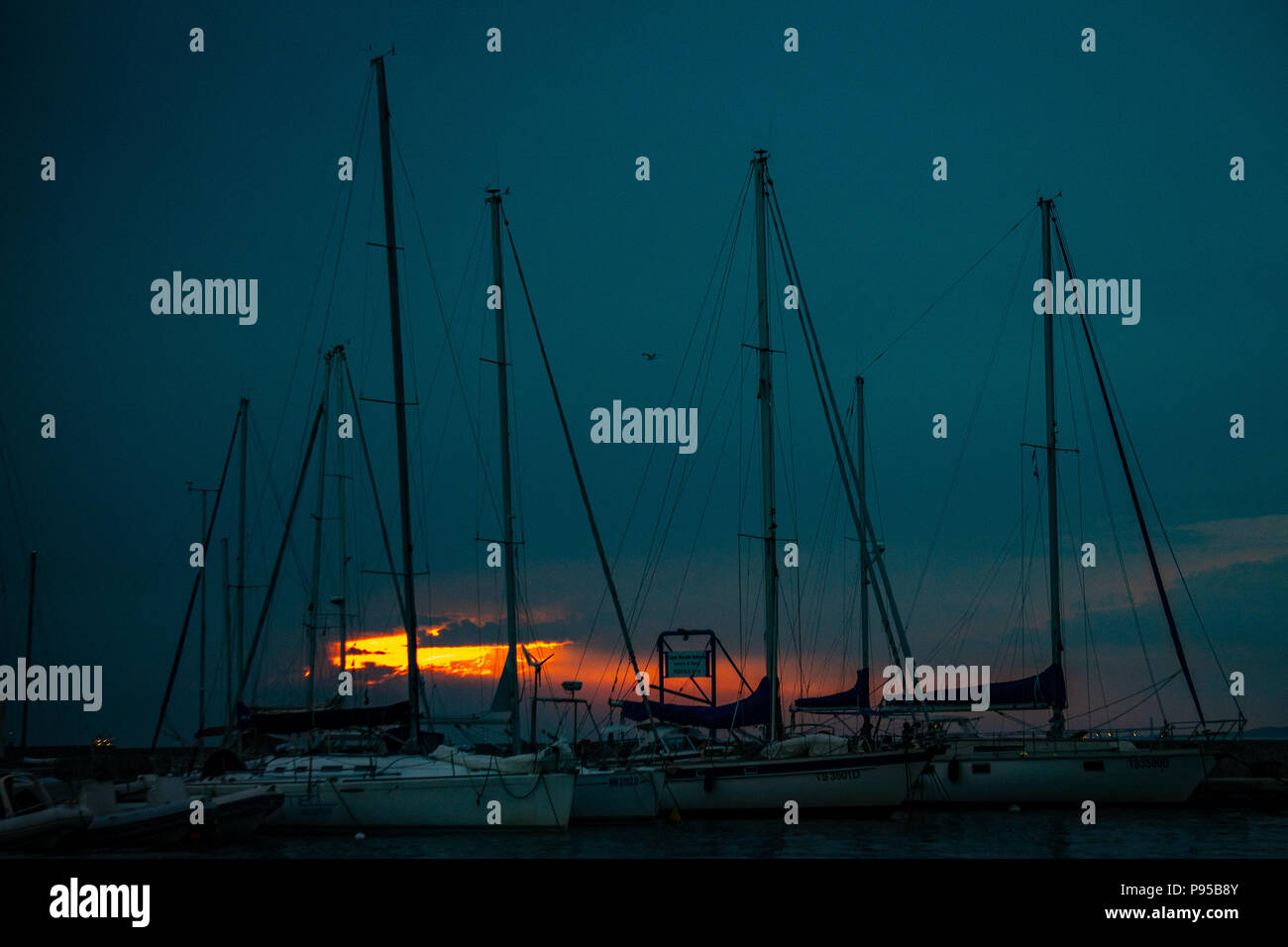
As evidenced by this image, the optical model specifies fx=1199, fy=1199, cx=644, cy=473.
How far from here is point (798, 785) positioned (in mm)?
36688

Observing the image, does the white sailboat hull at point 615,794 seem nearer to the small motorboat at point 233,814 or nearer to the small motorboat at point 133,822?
the small motorboat at point 233,814

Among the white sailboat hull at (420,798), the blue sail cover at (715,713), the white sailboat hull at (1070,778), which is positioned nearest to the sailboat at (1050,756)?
the white sailboat hull at (1070,778)

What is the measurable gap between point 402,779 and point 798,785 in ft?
40.0

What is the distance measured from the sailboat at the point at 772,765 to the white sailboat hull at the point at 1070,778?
3.26 meters

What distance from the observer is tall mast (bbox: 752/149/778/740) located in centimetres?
3900

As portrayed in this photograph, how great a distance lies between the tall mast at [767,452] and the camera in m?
39.0

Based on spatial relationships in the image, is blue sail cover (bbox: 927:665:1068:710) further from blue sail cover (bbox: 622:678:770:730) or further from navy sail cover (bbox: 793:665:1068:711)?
blue sail cover (bbox: 622:678:770:730)

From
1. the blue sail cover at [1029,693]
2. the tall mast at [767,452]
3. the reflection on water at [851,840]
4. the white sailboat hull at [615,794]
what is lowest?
the reflection on water at [851,840]
